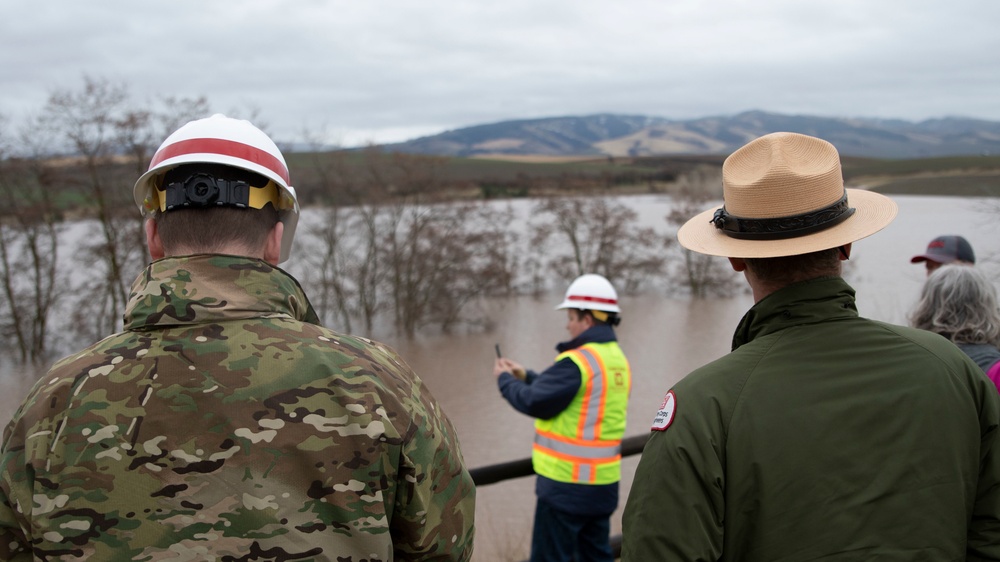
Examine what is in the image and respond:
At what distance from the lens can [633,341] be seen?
26484mm

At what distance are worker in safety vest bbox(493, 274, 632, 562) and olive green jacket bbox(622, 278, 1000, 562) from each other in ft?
7.39

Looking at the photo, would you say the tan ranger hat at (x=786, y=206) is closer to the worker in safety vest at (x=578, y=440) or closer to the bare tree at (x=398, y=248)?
the worker in safety vest at (x=578, y=440)

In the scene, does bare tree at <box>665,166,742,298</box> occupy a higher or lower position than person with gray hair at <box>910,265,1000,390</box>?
lower

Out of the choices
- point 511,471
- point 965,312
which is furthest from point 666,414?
point 511,471

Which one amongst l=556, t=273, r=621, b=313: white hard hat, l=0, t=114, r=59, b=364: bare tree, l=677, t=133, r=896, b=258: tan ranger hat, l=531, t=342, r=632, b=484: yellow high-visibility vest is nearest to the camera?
l=677, t=133, r=896, b=258: tan ranger hat

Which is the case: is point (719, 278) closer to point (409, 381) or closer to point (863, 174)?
point (863, 174)

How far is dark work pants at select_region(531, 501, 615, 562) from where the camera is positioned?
3.90 meters

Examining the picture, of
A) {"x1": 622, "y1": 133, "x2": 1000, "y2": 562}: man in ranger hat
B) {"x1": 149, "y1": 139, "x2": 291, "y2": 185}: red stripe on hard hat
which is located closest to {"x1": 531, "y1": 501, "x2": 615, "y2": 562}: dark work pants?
{"x1": 622, "y1": 133, "x2": 1000, "y2": 562}: man in ranger hat

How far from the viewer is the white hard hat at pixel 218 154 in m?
1.62

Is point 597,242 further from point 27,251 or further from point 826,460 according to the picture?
point 826,460

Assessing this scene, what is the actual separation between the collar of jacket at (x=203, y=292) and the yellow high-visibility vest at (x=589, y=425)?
2.48 metres

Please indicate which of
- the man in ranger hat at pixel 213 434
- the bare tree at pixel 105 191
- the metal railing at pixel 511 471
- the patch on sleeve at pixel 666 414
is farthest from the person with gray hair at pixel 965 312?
the bare tree at pixel 105 191

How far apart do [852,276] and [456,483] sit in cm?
3096

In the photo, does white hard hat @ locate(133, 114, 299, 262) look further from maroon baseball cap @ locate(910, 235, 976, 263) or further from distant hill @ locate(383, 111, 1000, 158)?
distant hill @ locate(383, 111, 1000, 158)
